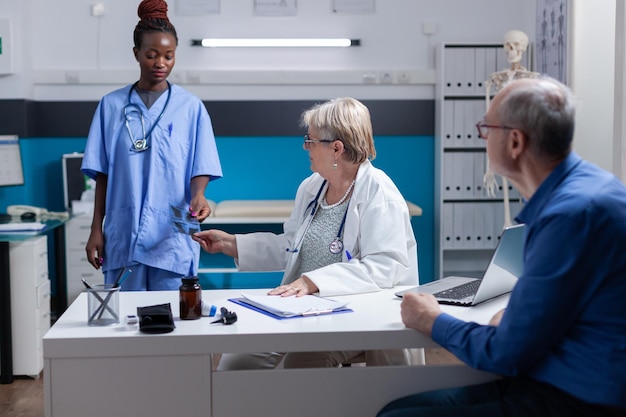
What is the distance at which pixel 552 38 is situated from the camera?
481 cm

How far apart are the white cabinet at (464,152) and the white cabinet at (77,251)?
223cm

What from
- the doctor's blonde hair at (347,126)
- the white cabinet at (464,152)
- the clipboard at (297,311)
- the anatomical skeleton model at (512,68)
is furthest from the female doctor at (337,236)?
the white cabinet at (464,152)

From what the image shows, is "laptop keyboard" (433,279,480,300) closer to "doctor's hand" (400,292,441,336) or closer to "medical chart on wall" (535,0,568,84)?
"doctor's hand" (400,292,441,336)

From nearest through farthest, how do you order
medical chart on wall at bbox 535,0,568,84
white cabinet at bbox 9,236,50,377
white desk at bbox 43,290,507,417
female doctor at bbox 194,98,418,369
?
white desk at bbox 43,290,507,417
female doctor at bbox 194,98,418,369
white cabinet at bbox 9,236,50,377
medical chart on wall at bbox 535,0,568,84

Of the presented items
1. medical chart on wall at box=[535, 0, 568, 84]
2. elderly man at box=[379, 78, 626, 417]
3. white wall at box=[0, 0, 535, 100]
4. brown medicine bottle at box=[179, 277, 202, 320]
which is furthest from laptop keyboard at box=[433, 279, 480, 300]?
white wall at box=[0, 0, 535, 100]

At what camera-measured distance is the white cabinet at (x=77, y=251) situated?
482 centimetres

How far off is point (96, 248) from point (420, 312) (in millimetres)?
1386

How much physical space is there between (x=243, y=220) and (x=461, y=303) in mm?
2834

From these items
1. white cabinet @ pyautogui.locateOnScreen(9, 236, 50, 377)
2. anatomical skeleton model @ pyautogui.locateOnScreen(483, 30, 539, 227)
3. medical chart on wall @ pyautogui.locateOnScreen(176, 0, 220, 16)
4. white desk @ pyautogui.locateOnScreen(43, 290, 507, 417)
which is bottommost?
white cabinet @ pyautogui.locateOnScreen(9, 236, 50, 377)

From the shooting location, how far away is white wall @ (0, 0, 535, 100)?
17.4ft

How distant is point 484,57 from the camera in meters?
5.27

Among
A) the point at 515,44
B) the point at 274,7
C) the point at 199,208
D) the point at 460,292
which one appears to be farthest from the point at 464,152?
the point at 460,292

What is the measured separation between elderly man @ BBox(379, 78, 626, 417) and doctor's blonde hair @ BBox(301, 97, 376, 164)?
819mm

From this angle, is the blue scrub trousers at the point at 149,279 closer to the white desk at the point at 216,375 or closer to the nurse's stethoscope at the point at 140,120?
the nurse's stethoscope at the point at 140,120
